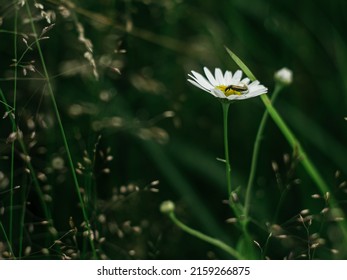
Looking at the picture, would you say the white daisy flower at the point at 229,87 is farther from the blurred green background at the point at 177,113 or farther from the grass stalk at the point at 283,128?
the blurred green background at the point at 177,113

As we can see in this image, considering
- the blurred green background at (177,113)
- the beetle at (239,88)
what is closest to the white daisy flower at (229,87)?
the beetle at (239,88)

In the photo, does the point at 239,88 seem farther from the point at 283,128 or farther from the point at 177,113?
the point at 177,113

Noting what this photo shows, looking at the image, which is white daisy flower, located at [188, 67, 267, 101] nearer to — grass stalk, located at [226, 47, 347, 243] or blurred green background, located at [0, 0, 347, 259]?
grass stalk, located at [226, 47, 347, 243]

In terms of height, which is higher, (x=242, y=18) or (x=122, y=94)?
(x=242, y=18)

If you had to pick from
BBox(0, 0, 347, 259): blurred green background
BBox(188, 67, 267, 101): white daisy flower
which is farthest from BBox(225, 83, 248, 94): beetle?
BBox(0, 0, 347, 259): blurred green background
